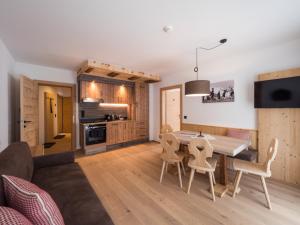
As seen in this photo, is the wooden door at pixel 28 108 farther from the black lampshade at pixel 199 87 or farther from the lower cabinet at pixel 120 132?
the black lampshade at pixel 199 87

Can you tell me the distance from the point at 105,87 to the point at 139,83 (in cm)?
131

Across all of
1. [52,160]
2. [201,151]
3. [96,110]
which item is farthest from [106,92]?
[201,151]

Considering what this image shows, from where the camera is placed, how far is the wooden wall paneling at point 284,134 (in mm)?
2525

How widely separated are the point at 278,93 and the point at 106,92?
4325 millimetres

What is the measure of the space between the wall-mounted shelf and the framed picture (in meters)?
2.08

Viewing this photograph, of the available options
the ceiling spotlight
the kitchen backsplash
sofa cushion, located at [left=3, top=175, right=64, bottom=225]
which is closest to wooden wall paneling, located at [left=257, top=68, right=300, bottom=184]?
the ceiling spotlight

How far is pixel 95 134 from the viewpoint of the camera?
4.30m

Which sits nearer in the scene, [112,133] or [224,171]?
[224,171]

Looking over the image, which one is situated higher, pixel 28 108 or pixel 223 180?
pixel 28 108

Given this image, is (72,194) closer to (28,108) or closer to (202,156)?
(202,156)

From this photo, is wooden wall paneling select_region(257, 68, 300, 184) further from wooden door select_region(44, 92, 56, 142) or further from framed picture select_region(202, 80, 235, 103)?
wooden door select_region(44, 92, 56, 142)

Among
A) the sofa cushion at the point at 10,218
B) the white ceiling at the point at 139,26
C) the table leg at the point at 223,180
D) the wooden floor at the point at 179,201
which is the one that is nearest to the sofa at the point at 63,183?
the sofa cushion at the point at 10,218

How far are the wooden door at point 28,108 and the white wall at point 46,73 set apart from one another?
0.91 ft

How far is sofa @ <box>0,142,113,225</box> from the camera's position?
3.73 ft
